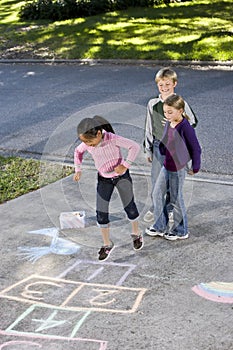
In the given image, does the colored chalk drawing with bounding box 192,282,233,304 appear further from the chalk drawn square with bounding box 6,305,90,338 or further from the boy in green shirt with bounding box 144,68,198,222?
the boy in green shirt with bounding box 144,68,198,222

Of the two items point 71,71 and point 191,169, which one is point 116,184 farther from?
point 71,71

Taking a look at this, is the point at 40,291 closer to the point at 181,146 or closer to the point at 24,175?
the point at 181,146

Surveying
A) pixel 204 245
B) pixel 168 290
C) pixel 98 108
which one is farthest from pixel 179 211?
pixel 98 108

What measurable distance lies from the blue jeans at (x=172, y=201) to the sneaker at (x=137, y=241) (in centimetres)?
23

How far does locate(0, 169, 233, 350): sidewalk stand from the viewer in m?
3.86

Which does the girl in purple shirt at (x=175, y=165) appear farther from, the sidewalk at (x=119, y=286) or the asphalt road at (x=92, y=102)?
the asphalt road at (x=92, y=102)

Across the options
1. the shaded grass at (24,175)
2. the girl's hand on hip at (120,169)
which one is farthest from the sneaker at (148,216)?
the shaded grass at (24,175)

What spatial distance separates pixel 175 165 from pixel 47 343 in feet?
6.09

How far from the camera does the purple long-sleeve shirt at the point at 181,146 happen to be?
489 cm

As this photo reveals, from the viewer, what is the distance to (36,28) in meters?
18.6

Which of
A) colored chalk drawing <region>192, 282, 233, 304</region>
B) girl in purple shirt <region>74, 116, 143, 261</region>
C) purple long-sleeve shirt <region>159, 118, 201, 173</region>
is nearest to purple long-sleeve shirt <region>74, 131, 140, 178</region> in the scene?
girl in purple shirt <region>74, 116, 143, 261</region>

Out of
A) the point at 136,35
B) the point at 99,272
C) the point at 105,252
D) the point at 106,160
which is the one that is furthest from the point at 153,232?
the point at 136,35

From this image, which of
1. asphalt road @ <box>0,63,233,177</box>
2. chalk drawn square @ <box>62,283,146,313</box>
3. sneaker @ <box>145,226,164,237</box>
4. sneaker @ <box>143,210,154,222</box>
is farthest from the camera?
asphalt road @ <box>0,63,233,177</box>

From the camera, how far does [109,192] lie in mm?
4887
